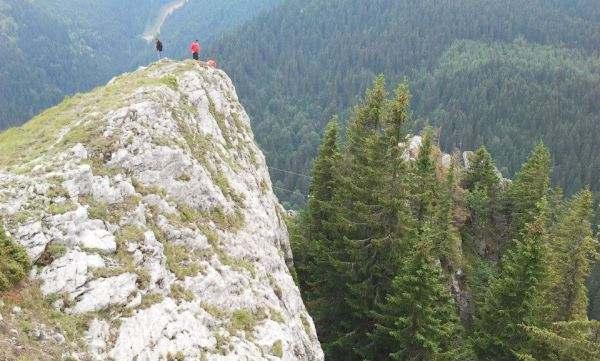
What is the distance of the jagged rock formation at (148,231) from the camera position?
1384cm

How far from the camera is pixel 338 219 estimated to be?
3105 centimetres

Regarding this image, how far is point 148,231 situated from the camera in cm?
1630

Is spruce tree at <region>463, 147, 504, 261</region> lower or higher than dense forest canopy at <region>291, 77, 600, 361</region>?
higher

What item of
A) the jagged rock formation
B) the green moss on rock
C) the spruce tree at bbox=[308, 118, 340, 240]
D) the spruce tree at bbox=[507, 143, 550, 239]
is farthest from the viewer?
the spruce tree at bbox=[507, 143, 550, 239]

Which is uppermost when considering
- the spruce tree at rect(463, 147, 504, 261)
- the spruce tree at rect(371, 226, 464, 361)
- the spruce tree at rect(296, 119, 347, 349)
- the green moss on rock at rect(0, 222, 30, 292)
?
the spruce tree at rect(463, 147, 504, 261)

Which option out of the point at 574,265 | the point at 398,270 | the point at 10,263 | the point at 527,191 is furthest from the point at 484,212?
the point at 10,263

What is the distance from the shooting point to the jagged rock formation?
13836mm

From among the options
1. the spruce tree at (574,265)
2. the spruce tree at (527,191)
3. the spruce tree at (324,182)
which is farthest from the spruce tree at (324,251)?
the spruce tree at (527,191)

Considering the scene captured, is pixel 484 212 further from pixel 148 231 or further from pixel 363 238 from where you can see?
pixel 148 231

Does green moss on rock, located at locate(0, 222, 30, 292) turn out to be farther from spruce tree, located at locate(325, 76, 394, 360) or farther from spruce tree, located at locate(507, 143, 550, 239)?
spruce tree, located at locate(507, 143, 550, 239)

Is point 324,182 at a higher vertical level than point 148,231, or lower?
higher

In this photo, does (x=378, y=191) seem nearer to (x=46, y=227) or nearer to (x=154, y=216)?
(x=154, y=216)

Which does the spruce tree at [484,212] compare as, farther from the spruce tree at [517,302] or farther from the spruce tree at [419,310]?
the spruce tree at [419,310]

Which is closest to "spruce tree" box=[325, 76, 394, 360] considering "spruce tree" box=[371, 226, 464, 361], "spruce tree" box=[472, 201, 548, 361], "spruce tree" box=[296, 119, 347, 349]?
"spruce tree" box=[296, 119, 347, 349]
